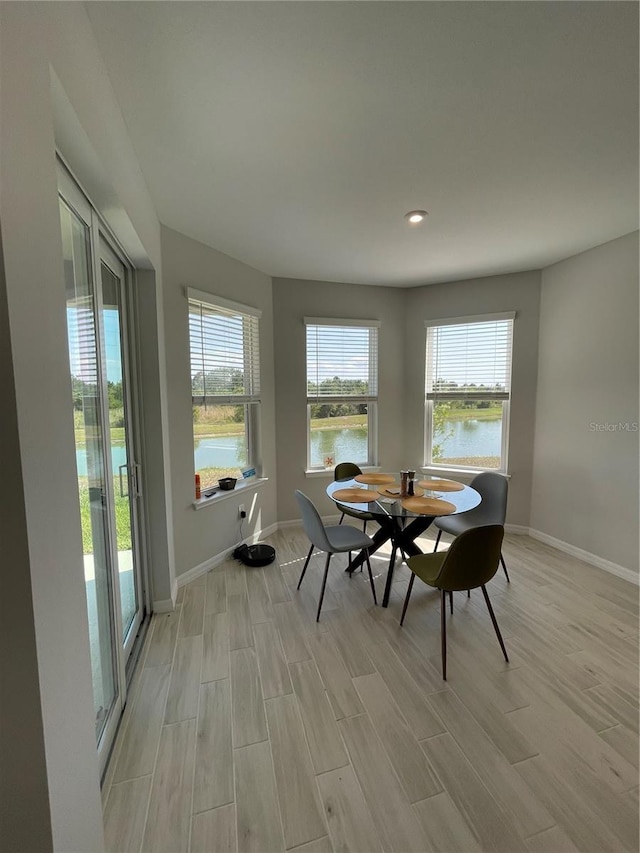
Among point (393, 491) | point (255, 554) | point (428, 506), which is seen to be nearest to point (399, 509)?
point (428, 506)

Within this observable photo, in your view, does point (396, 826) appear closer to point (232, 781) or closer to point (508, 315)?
point (232, 781)

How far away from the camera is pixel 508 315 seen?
12.3 ft

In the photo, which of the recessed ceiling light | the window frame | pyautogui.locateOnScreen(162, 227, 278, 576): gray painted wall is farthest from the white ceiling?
the window frame

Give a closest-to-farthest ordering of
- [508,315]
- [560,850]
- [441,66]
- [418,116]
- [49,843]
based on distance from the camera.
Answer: [49,843] < [560,850] < [441,66] < [418,116] < [508,315]

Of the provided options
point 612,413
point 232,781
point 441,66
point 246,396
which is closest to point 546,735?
point 232,781

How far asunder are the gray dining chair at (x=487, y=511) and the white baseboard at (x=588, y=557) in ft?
2.91

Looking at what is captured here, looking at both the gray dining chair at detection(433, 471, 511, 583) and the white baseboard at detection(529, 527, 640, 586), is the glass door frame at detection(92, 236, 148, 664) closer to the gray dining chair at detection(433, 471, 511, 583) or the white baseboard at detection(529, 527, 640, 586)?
the gray dining chair at detection(433, 471, 511, 583)

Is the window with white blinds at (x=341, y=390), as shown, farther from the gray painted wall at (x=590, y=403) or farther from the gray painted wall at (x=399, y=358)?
the gray painted wall at (x=590, y=403)

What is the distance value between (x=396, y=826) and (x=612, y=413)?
321cm

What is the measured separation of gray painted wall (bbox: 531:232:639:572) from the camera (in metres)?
2.90

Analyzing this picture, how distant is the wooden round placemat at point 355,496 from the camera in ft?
8.34

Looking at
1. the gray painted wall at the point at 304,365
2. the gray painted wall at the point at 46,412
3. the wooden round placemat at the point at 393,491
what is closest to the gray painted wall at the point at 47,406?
the gray painted wall at the point at 46,412

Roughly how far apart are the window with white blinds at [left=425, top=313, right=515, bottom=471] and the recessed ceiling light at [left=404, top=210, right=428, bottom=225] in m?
1.68

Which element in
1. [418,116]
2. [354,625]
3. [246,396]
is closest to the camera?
[418,116]
